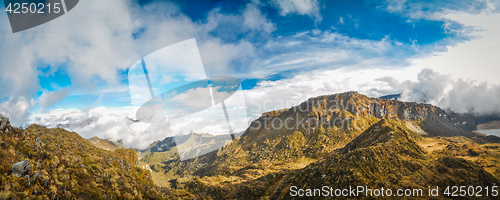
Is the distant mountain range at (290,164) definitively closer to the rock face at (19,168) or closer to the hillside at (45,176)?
the hillside at (45,176)

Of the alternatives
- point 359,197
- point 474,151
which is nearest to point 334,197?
point 359,197

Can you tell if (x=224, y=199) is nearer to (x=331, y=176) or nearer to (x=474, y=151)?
(x=331, y=176)

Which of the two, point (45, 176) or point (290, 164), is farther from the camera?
point (290, 164)

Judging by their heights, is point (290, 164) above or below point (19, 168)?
below

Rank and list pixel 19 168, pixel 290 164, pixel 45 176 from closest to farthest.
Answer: pixel 19 168 → pixel 45 176 → pixel 290 164

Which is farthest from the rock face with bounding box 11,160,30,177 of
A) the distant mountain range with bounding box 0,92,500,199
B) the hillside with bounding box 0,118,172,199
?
the distant mountain range with bounding box 0,92,500,199

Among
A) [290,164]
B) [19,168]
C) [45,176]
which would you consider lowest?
[290,164]

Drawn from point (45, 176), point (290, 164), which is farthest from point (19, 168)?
point (290, 164)

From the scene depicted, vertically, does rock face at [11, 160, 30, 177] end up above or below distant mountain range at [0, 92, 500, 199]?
above

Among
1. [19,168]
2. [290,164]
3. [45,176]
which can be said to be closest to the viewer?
[19,168]

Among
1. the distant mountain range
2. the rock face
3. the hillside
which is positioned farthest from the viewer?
the distant mountain range

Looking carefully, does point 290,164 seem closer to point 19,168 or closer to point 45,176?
point 45,176

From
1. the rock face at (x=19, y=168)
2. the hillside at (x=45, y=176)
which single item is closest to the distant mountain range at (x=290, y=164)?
the hillside at (x=45, y=176)

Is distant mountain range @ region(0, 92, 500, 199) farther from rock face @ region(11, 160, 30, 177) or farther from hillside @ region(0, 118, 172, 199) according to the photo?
rock face @ region(11, 160, 30, 177)
